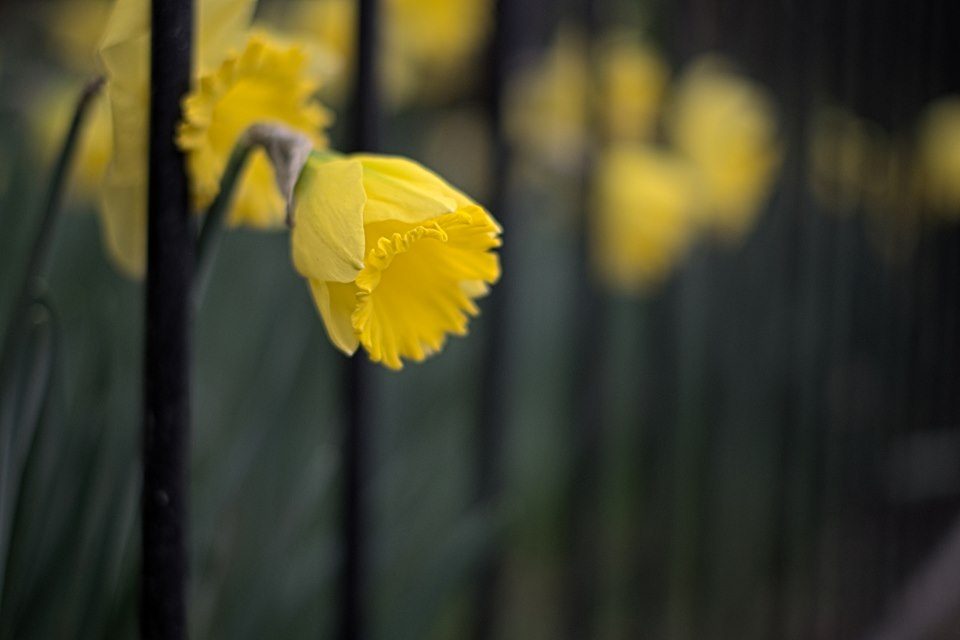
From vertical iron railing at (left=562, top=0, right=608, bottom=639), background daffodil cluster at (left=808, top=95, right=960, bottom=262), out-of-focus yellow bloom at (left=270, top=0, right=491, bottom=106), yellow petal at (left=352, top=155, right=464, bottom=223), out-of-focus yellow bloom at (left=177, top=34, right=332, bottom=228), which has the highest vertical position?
out-of-focus yellow bloom at (left=270, top=0, right=491, bottom=106)

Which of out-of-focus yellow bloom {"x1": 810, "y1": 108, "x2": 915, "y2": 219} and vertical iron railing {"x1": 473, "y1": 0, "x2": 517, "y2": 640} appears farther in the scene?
out-of-focus yellow bloom {"x1": 810, "y1": 108, "x2": 915, "y2": 219}

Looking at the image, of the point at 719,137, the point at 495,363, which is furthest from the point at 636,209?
the point at 495,363

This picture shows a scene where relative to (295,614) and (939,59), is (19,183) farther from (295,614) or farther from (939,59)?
(939,59)

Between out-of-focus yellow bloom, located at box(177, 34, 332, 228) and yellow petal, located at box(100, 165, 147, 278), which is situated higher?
out-of-focus yellow bloom, located at box(177, 34, 332, 228)

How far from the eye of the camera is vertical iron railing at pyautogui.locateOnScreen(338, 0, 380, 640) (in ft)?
2.41

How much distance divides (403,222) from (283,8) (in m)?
1.08

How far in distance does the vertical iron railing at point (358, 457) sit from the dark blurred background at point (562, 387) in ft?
0.28

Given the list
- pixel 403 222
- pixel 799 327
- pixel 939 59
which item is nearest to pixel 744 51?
pixel 939 59

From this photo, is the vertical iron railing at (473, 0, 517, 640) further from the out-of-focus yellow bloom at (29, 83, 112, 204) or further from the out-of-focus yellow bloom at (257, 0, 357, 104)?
the out-of-focus yellow bloom at (29, 83, 112, 204)

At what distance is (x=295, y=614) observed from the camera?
0.99 m

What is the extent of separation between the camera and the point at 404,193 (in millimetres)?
476

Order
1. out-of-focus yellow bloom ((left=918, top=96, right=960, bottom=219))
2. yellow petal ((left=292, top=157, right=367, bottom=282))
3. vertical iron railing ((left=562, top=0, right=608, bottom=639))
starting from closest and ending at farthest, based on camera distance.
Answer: yellow petal ((left=292, top=157, right=367, bottom=282)) → vertical iron railing ((left=562, top=0, right=608, bottom=639)) → out-of-focus yellow bloom ((left=918, top=96, right=960, bottom=219))

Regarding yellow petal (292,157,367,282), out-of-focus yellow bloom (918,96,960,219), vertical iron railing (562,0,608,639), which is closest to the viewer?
yellow petal (292,157,367,282)

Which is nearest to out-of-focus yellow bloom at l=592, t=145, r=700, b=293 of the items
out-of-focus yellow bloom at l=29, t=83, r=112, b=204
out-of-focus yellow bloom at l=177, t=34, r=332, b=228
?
out-of-focus yellow bloom at l=29, t=83, r=112, b=204
